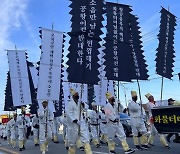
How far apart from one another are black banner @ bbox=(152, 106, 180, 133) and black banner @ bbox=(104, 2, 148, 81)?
442cm

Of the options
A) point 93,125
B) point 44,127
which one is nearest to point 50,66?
→ point 44,127

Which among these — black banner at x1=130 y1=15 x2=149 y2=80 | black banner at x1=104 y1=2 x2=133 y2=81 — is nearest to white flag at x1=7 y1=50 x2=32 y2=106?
black banner at x1=104 y1=2 x2=133 y2=81

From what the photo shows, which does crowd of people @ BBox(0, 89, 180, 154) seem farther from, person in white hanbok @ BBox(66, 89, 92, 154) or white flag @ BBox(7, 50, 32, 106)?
white flag @ BBox(7, 50, 32, 106)

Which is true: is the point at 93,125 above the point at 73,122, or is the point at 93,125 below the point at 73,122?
below

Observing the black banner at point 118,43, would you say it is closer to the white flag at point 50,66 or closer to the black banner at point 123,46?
the black banner at point 123,46

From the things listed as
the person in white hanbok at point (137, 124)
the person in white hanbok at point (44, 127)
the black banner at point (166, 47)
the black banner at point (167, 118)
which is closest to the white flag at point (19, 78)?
the person in white hanbok at point (44, 127)

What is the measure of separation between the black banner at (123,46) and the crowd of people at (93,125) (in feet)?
4.87

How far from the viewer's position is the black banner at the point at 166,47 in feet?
52.2

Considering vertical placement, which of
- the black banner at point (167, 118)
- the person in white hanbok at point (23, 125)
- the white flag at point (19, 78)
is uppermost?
the white flag at point (19, 78)

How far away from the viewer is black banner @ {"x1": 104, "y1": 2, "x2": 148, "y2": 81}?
13.9m

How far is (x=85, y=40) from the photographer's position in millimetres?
12305

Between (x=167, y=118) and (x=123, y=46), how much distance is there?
18.6 ft

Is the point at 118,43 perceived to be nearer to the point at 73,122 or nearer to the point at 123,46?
the point at 123,46

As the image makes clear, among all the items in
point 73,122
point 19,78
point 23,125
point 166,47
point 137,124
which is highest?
point 166,47
